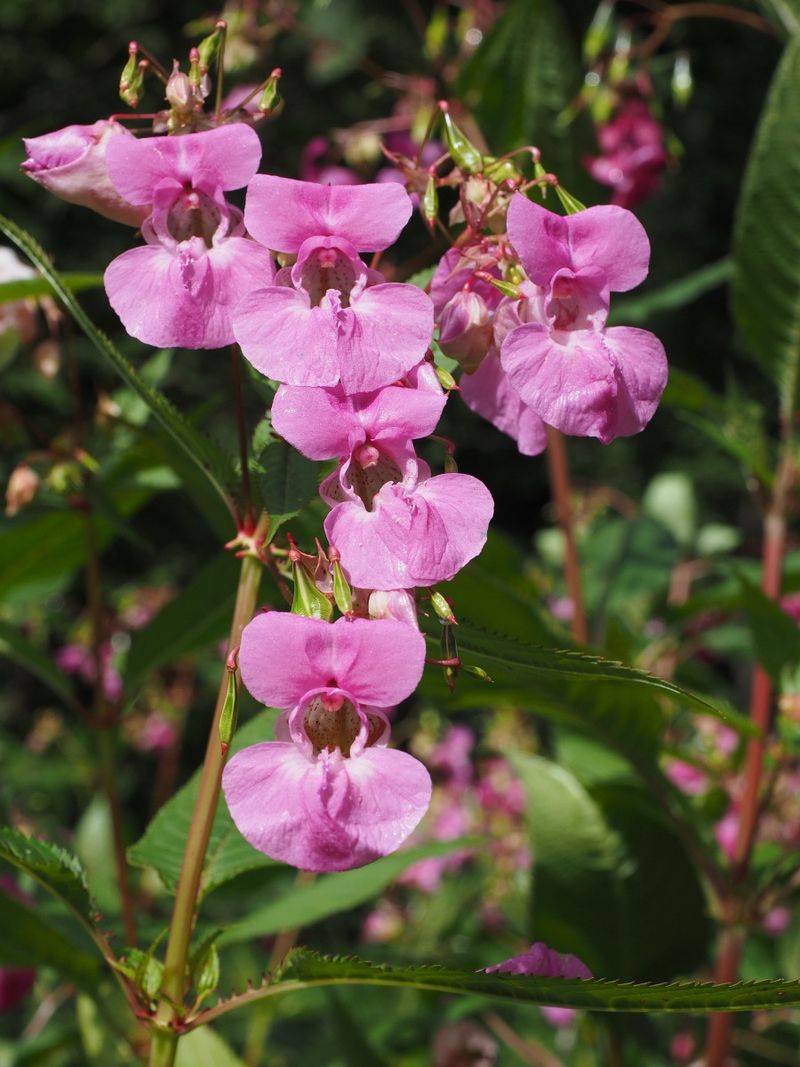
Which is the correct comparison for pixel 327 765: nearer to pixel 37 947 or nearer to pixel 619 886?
pixel 37 947

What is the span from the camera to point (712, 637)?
146 cm

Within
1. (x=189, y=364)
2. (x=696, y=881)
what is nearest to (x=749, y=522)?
(x=189, y=364)

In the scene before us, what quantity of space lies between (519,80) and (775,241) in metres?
0.35

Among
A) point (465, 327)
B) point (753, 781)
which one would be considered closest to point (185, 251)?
point (465, 327)

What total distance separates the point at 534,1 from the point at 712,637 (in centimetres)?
82

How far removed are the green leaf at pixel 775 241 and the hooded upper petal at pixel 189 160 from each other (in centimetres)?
59

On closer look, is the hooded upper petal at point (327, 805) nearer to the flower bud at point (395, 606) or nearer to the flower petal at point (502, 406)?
the flower bud at point (395, 606)

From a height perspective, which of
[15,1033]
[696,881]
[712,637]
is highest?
[696,881]

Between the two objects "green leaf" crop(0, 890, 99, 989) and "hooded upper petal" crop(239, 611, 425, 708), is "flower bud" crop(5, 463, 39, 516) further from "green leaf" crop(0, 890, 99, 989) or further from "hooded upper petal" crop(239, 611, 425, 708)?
"hooded upper petal" crop(239, 611, 425, 708)

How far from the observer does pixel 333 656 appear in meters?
0.44

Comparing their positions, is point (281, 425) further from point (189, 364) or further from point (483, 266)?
point (189, 364)

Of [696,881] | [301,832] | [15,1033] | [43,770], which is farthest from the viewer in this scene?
[43,770]

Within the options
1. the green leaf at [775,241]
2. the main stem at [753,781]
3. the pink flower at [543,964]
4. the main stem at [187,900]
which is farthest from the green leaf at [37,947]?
the green leaf at [775,241]

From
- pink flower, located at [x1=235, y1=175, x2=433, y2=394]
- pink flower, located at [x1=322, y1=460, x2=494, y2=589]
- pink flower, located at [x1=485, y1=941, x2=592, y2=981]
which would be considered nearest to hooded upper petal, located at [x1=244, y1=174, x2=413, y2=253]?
pink flower, located at [x1=235, y1=175, x2=433, y2=394]
